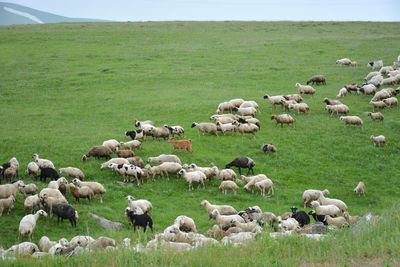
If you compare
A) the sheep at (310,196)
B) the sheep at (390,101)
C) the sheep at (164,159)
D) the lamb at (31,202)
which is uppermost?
the sheep at (390,101)

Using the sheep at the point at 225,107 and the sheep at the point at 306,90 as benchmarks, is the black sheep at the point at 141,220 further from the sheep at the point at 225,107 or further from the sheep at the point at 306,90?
the sheep at the point at 306,90

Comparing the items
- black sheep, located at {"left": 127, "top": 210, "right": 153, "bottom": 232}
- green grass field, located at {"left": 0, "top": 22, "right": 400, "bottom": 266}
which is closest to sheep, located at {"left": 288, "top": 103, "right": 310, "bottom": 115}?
green grass field, located at {"left": 0, "top": 22, "right": 400, "bottom": 266}

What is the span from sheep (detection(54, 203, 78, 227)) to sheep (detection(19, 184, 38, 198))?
2561mm

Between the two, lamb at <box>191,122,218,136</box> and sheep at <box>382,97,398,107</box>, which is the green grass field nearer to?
lamb at <box>191,122,218,136</box>

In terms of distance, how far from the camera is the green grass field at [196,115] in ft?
49.1

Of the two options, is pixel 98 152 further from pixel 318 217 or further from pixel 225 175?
pixel 318 217

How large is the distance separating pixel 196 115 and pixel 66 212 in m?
16.3

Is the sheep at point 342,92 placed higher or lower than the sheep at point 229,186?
higher

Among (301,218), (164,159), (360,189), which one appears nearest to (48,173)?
(164,159)

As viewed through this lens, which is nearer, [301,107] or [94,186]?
[94,186]

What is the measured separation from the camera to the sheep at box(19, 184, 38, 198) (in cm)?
1667

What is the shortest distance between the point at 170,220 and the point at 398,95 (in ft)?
84.5

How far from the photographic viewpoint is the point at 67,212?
14.7 meters

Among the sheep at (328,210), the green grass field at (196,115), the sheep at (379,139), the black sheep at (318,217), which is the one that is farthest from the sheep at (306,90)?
the black sheep at (318,217)
